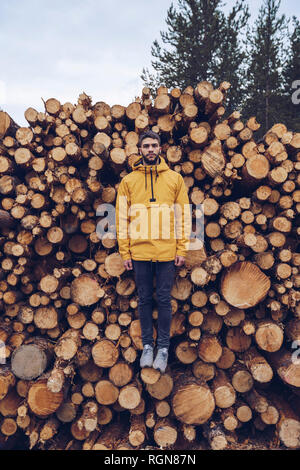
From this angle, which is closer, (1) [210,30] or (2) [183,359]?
(2) [183,359]

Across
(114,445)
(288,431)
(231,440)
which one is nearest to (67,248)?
(114,445)

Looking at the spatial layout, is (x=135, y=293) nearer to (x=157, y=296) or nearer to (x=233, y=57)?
(x=157, y=296)

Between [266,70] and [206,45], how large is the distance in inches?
102

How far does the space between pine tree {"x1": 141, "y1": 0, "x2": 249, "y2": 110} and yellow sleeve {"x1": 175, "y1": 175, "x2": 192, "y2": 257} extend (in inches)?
378

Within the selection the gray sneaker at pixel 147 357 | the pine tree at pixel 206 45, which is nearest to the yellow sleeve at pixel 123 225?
the gray sneaker at pixel 147 357

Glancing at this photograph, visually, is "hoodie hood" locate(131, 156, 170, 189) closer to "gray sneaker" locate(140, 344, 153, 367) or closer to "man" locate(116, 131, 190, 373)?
"man" locate(116, 131, 190, 373)

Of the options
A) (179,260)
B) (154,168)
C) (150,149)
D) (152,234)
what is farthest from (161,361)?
(150,149)

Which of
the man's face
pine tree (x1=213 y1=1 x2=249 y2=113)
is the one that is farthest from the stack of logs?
pine tree (x1=213 y1=1 x2=249 y2=113)

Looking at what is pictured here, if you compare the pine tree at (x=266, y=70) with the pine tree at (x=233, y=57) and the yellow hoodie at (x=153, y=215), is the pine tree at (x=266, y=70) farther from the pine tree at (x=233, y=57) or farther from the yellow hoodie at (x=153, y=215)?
the yellow hoodie at (x=153, y=215)

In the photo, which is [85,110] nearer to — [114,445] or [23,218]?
[23,218]

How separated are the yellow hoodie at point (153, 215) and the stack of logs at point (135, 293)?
11.7 inches

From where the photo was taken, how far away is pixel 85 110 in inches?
130

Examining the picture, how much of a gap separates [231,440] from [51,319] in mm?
A: 2237

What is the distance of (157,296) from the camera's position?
2.62 meters
